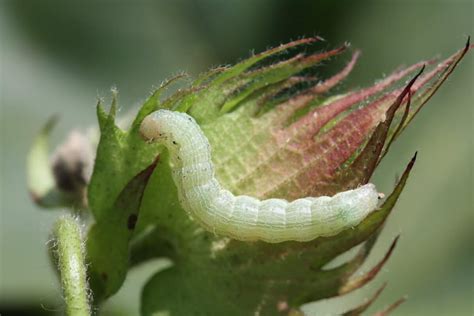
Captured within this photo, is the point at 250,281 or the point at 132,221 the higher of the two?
the point at 132,221

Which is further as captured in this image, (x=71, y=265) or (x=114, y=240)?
(x=114, y=240)

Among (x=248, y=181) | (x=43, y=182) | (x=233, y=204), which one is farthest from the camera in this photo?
(x=43, y=182)

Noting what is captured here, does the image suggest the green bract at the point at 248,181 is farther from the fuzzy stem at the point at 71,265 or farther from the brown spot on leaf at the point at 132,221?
the fuzzy stem at the point at 71,265

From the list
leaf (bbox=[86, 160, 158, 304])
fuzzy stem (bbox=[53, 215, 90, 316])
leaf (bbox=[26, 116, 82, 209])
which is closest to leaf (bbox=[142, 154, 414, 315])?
leaf (bbox=[86, 160, 158, 304])

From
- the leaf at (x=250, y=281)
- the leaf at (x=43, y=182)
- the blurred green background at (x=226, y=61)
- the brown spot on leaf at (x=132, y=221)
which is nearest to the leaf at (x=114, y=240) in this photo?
the brown spot on leaf at (x=132, y=221)

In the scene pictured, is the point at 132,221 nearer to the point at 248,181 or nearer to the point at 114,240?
the point at 114,240

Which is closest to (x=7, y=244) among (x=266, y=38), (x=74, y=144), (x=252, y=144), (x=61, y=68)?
(x=61, y=68)

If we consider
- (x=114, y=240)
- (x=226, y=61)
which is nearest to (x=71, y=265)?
(x=114, y=240)
